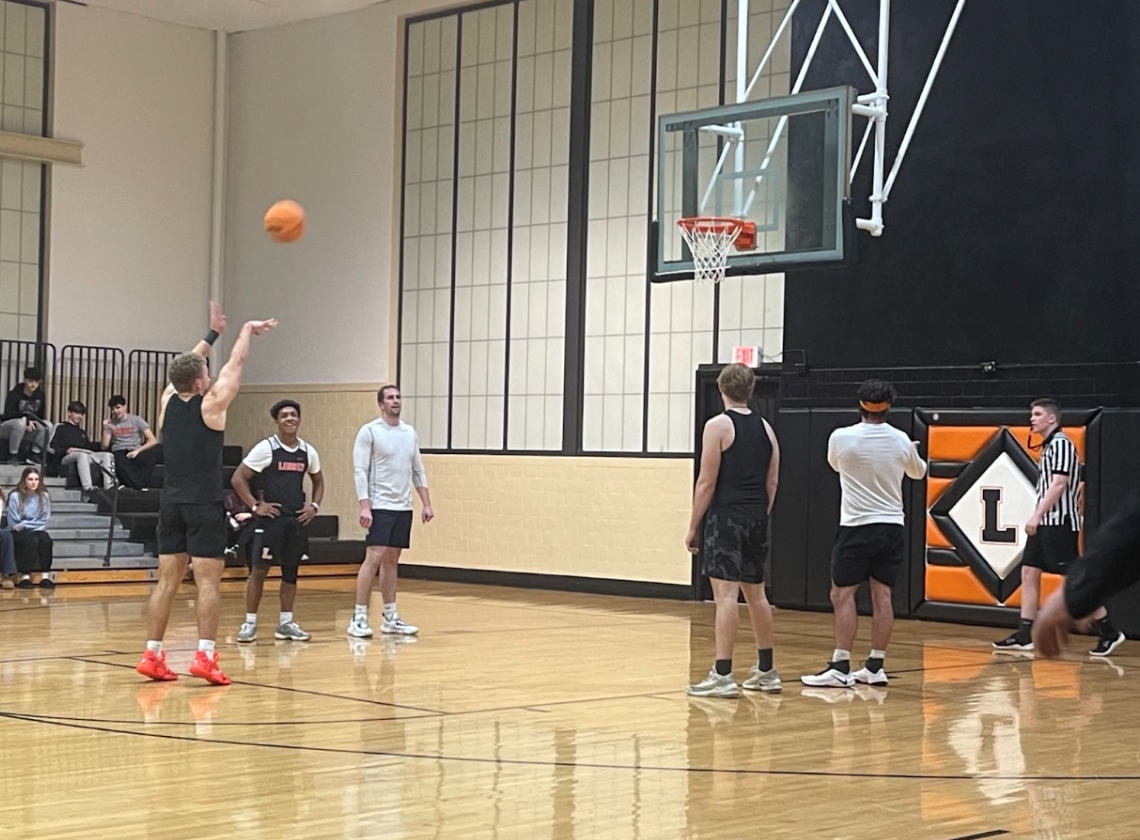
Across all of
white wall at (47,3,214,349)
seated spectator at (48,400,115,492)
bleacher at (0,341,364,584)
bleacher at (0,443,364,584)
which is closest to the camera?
bleacher at (0,443,364,584)

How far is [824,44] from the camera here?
51.2 ft

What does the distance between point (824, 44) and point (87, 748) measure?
11002 mm

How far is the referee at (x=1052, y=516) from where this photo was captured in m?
11.6

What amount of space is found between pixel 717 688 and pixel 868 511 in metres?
1.48

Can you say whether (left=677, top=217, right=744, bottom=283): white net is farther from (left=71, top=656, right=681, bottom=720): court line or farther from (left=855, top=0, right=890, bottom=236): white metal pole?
(left=71, top=656, right=681, bottom=720): court line

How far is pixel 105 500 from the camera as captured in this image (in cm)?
1947

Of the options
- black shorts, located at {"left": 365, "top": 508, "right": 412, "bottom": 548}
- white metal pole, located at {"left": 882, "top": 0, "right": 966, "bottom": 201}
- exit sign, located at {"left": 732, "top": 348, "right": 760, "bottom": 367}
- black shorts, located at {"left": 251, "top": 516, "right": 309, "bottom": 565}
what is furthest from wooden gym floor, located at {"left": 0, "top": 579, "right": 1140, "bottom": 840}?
exit sign, located at {"left": 732, "top": 348, "right": 760, "bottom": 367}

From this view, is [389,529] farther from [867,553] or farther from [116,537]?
[116,537]

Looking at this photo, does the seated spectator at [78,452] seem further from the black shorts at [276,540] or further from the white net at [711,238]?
the white net at [711,238]

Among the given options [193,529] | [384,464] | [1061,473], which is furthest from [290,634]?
[1061,473]

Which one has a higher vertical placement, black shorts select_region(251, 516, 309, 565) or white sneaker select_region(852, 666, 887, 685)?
black shorts select_region(251, 516, 309, 565)

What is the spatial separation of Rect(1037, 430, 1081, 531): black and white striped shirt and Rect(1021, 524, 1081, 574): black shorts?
53 millimetres

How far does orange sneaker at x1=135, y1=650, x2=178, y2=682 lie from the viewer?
9.41m

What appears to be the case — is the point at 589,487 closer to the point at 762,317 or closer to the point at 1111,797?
the point at 762,317
